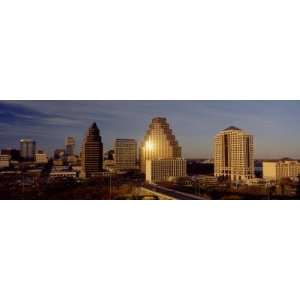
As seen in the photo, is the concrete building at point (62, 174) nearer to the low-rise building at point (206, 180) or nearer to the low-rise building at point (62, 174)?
the low-rise building at point (62, 174)

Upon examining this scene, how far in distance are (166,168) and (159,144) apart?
0.26 meters

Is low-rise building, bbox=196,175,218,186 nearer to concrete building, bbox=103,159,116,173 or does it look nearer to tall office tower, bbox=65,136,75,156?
concrete building, bbox=103,159,116,173

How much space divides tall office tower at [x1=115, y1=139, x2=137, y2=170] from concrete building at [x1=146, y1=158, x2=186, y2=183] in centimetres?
17

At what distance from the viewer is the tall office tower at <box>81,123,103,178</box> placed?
373 cm

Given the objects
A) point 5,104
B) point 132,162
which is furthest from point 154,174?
point 5,104

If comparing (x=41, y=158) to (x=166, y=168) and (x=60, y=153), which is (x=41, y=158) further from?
(x=166, y=168)

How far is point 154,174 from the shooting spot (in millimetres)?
3818

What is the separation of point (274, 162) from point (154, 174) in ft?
3.96

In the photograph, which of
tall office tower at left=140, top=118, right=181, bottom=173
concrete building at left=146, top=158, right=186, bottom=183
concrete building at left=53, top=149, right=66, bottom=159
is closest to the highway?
concrete building at left=146, top=158, right=186, bottom=183

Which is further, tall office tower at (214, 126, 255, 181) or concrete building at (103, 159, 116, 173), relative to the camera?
concrete building at (103, 159, 116, 173)

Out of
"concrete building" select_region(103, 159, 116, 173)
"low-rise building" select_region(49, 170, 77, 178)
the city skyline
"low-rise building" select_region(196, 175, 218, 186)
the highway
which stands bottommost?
the highway

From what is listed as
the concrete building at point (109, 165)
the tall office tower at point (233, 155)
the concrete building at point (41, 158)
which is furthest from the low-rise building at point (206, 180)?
the concrete building at point (41, 158)
